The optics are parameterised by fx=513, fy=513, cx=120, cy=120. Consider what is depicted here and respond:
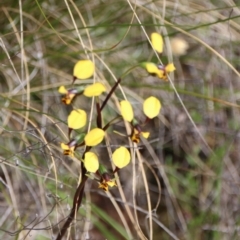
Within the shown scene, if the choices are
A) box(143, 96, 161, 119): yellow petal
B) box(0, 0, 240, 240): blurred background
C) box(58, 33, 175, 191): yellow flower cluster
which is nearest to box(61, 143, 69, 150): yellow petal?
box(58, 33, 175, 191): yellow flower cluster

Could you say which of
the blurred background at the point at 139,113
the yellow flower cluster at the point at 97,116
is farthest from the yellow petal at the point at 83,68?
the blurred background at the point at 139,113

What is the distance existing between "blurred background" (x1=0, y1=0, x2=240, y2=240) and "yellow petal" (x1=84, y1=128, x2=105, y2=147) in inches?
13.2

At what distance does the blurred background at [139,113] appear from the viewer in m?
1.00

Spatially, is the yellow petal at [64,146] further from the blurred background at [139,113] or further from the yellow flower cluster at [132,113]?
the blurred background at [139,113]

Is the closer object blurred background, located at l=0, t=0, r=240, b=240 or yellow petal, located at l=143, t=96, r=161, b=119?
yellow petal, located at l=143, t=96, r=161, b=119

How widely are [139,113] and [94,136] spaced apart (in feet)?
1.88

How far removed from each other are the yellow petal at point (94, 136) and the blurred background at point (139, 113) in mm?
335

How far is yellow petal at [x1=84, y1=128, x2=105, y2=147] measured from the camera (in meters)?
0.60

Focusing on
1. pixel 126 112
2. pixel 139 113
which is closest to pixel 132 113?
Answer: pixel 126 112

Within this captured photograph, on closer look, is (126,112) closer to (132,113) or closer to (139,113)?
(132,113)

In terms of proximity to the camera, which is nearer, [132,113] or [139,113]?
[132,113]

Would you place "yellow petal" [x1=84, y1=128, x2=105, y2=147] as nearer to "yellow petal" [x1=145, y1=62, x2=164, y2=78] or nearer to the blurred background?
"yellow petal" [x1=145, y1=62, x2=164, y2=78]

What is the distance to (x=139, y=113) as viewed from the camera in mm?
1171

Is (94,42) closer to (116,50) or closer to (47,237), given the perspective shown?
(116,50)
